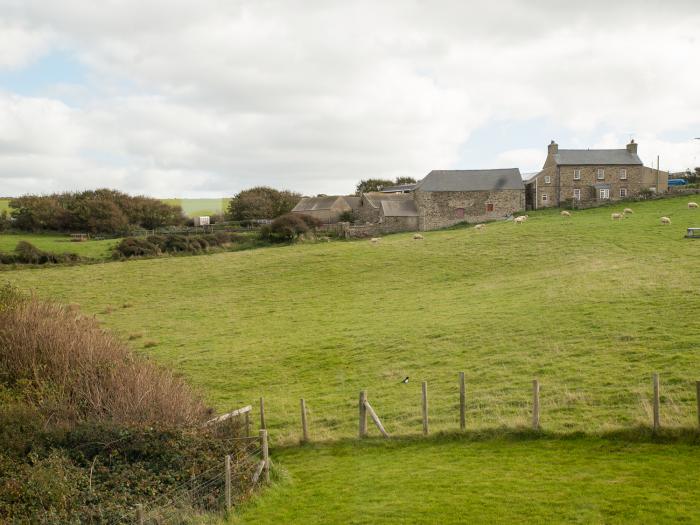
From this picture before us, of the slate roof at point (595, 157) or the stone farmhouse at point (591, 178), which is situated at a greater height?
the slate roof at point (595, 157)

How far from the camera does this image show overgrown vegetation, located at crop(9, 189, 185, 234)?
86.8 meters

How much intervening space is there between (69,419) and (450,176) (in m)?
69.1

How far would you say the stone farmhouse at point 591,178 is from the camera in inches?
3105

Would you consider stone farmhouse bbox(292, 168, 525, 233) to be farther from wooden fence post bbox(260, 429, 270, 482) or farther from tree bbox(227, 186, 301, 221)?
wooden fence post bbox(260, 429, 270, 482)

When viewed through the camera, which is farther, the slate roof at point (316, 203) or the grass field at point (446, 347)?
the slate roof at point (316, 203)

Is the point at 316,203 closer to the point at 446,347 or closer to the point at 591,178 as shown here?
the point at 591,178

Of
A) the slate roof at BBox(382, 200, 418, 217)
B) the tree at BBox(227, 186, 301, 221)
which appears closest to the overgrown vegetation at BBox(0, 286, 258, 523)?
the slate roof at BBox(382, 200, 418, 217)

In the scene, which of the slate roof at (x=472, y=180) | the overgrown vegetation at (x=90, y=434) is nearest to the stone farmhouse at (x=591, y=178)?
the slate roof at (x=472, y=180)

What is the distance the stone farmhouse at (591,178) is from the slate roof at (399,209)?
15737mm

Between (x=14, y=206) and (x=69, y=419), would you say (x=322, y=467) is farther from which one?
(x=14, y=206)

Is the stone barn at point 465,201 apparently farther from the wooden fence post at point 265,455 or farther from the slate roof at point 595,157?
the wooden fence post at point 265,455

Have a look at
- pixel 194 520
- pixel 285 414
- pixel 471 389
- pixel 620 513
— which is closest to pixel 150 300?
pixel 285 414

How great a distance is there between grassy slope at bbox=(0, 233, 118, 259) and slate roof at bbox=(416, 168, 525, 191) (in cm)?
3794

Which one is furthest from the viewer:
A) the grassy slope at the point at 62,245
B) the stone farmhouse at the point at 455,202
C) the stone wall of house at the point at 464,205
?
the stone wall of house at the point at 464,205
